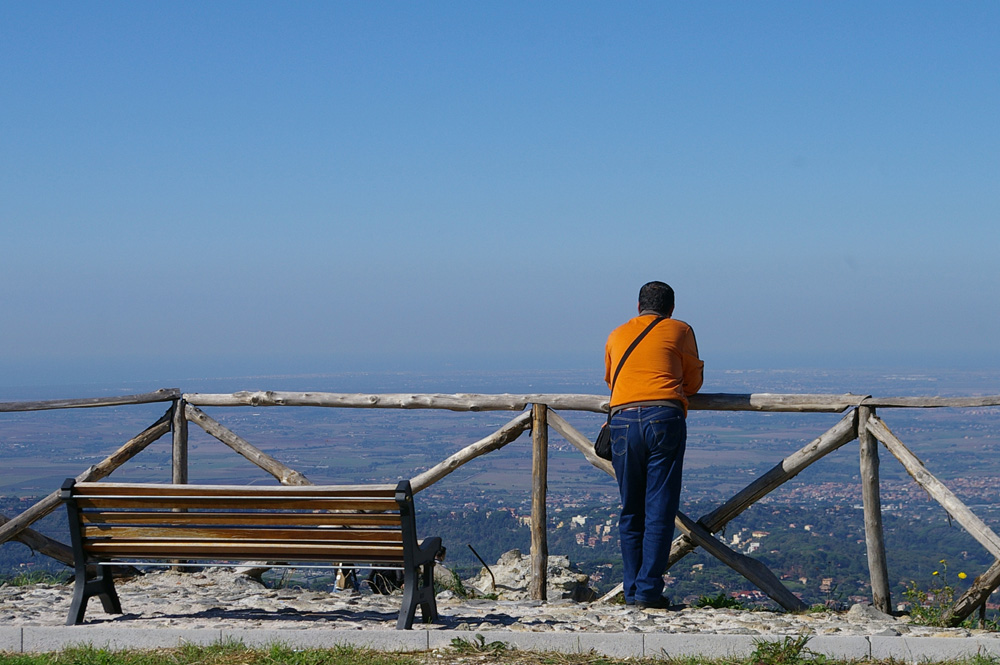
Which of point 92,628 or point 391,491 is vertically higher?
point 391,491

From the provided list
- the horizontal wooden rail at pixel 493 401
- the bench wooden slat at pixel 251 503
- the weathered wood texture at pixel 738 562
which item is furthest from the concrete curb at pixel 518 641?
the horizontal wooden rail at pixel 493 401

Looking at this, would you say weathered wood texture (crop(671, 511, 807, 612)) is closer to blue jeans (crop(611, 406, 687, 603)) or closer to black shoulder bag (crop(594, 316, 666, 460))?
blue jeans (crop(611, 406, 687, 603))

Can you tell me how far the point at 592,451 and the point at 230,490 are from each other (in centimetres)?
241

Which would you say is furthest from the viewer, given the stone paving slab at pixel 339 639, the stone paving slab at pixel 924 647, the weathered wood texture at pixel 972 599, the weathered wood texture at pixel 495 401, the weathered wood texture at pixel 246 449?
the weathered wood texture at pixel 246 449

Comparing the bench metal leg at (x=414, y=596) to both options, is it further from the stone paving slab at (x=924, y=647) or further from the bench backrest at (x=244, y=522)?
the stone paving slab at (x=924, y=647)

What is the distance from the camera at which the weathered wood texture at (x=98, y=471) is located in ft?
21.5

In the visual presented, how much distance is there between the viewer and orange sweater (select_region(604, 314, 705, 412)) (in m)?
5.41

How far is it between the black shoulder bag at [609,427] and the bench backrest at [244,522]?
1.50 metres

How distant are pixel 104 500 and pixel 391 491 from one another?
1.43 meters

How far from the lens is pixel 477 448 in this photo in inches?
252

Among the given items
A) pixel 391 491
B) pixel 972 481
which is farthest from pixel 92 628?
pixel 972 481

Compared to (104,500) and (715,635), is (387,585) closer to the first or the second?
(104,500)

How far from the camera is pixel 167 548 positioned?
4.71m

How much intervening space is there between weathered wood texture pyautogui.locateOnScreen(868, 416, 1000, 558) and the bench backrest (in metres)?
2.87
